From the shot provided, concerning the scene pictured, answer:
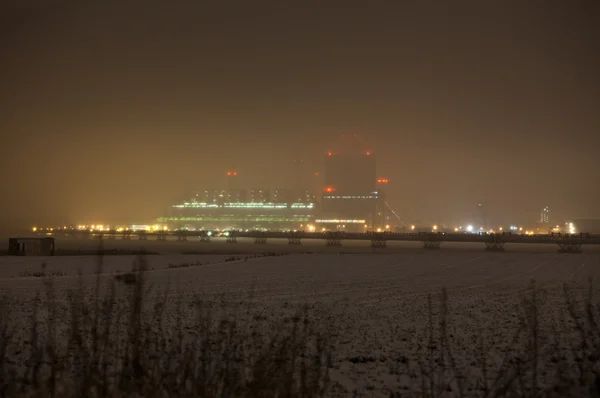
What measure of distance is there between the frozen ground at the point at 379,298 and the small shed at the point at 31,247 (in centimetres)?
1547

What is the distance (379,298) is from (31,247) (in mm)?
27612

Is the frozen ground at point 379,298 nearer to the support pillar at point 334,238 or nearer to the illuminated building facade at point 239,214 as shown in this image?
the support pillar at point 334,238

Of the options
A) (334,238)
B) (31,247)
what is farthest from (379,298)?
(334,238)

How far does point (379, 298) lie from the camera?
13.4 meters

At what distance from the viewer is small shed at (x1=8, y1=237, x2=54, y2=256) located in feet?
112

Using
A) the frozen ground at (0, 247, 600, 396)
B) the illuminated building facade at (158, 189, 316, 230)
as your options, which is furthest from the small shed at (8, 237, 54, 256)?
the illuminated building facade at (158, 189, 316, 230)

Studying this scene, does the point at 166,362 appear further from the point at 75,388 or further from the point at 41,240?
the point at 41,240

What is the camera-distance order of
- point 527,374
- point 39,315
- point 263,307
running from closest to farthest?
point 527,374 → point 39,315 → point 263,307

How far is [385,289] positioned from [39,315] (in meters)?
8.69

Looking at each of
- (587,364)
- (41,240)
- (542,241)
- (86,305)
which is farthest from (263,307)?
(542,241)

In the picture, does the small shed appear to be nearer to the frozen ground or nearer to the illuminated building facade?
the frozen ground

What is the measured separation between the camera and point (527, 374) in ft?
23.1

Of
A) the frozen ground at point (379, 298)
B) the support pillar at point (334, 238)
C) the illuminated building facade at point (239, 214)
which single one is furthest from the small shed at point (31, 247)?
the illuminated building facade at point (239, 214)

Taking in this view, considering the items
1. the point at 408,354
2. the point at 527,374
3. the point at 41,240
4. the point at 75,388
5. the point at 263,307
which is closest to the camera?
the point at 75,388
